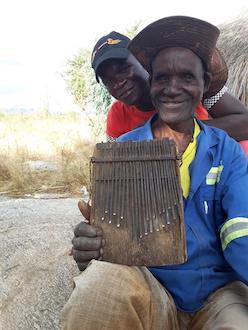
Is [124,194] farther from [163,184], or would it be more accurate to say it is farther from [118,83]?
[118,83]

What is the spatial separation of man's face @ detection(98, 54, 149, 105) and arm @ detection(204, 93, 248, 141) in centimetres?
40

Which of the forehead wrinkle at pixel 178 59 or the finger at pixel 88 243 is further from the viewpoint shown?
the forehead wrinkle at pixel 178 59

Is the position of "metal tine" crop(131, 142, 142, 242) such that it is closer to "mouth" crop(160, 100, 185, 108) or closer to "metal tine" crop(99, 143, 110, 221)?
"metal tine" crop(99, 143, 110, 221)

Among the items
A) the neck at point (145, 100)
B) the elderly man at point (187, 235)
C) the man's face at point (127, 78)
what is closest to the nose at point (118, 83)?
the man's face at point (127, 78)

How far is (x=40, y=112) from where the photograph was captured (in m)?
15.7

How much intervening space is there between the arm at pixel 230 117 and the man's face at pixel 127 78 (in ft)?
1.31

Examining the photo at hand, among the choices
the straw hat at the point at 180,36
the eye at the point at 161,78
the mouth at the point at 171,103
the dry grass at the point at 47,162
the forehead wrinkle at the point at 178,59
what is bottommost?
the dry grass at the point at 47,162

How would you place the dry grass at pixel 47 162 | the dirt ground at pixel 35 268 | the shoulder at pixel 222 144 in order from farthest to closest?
1. the dry grass at pixel 47 162
2. the dirt ground at pixel 35 268
3. the shoulder at pixel 222 144

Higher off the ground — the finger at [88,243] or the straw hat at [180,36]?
the straw hat at [180,36]

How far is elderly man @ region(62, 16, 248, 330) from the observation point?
1624 millimetres

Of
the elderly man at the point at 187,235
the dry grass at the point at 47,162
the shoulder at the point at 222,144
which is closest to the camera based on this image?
the elderly man at the point at 187,235

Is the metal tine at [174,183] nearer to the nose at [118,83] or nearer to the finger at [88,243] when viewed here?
the finger at [88,243]

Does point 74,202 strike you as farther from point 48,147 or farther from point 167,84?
point 48,147

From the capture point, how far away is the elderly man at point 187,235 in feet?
5.33
